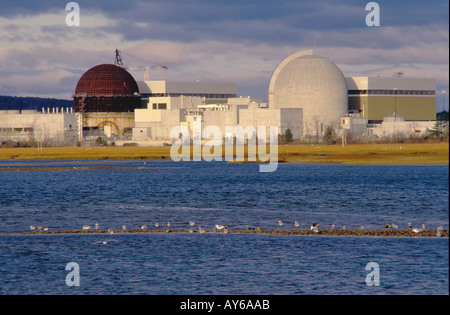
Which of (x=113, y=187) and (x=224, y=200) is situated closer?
(x=224, y=200)

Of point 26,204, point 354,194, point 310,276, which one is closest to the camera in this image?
point 310,276

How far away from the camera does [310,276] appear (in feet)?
97.5

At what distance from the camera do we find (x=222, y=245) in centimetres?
3650

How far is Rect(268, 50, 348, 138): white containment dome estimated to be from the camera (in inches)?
7274

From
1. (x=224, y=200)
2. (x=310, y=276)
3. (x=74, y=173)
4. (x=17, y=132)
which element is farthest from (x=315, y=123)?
(x=310, y=276)

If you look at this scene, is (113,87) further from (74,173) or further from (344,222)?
(344,222)

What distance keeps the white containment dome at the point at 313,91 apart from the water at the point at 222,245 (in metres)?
115

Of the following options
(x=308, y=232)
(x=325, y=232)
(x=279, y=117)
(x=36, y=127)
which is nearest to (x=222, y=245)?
(x=308, y=232)

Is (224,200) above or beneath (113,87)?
beneath

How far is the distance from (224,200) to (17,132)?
428 feet

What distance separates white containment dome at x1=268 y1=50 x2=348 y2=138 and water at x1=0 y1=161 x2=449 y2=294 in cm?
11469

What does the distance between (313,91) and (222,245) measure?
151 m

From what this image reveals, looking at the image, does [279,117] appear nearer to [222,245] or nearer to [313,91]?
[313,91]

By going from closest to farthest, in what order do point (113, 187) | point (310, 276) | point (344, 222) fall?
point (310, 276) → point (344, 222) → point (113, 187)
